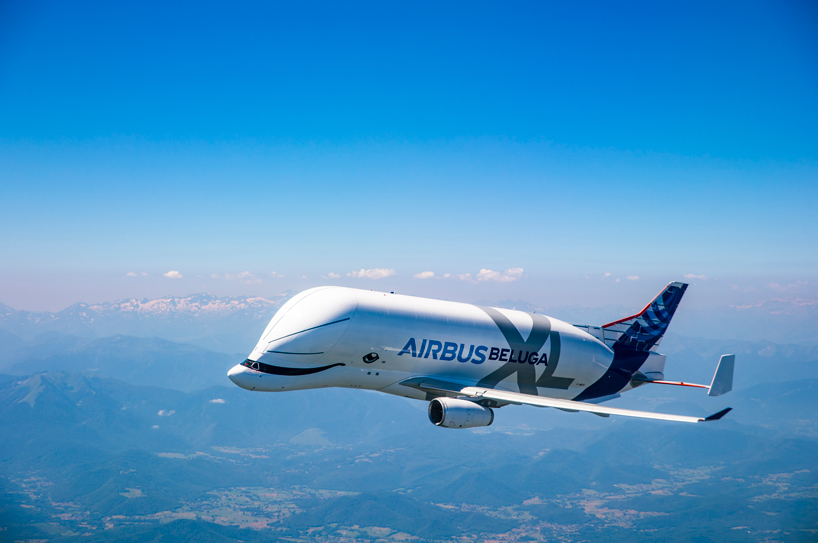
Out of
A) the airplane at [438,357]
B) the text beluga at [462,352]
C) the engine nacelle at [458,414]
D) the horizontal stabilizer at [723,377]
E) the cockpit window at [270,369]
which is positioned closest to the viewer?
the engine nacelle at [458,414]

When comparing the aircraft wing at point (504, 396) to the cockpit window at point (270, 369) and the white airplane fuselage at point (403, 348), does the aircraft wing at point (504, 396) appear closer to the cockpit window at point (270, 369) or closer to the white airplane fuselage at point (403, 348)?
the white airplane fuselage at point (403, 348)

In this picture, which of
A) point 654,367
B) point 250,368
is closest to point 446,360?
point 250,368

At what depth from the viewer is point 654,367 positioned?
48312 millimetres

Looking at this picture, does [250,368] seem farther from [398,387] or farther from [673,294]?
[673,294]

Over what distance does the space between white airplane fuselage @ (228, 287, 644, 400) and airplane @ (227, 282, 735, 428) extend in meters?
0.07

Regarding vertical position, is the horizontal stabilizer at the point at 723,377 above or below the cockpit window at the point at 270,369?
below

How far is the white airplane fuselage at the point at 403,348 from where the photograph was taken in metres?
32.5

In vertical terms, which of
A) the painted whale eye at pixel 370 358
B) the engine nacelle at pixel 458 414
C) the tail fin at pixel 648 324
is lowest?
the engine nacelle at pixel 458 414

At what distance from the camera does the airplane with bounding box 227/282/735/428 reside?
1272 inches

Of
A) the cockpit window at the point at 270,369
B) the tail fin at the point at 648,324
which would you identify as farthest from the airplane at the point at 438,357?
the tail fin at the point at 648,324

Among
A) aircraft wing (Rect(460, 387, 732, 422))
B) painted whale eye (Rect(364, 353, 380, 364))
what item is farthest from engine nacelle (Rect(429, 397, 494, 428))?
painted whale eye (Rect(364, 353, 380, 364))

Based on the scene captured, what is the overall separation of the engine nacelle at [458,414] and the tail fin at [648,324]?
20.2 metres

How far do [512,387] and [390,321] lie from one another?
12.3m

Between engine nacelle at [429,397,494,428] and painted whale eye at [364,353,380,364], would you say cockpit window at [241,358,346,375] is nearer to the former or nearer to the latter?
painted whale eye at [364,353,380,364]
